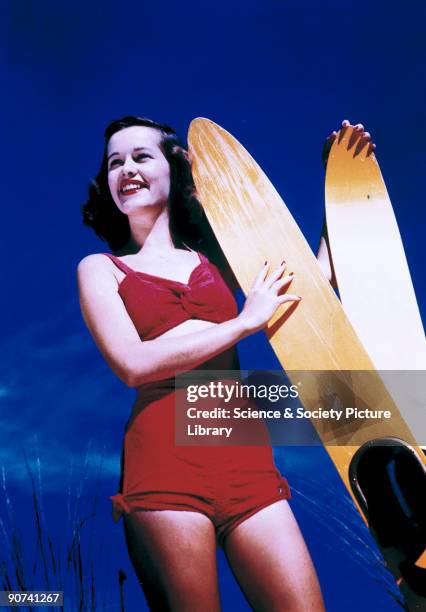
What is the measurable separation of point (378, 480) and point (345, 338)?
0.58 metres

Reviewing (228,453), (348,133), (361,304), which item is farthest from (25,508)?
(348,133)

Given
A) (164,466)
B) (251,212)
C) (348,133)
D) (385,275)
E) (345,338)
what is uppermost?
(348,133)

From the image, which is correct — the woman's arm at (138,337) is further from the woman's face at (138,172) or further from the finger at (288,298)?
the woman's face at (138,172)

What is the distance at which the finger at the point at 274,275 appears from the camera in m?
3.09

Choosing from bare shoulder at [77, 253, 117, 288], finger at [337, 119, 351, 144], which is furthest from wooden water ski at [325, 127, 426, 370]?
bare shoulder at [77, 253, 117, 288]

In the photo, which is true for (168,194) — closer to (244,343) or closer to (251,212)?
(251,212)

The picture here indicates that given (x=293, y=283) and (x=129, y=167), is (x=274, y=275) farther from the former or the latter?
(x=129, y=167)

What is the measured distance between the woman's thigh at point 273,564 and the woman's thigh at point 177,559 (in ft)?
0.34

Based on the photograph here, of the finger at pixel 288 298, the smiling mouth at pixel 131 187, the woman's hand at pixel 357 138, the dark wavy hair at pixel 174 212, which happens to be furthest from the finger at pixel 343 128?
the smiling mouth at pixel 131 187

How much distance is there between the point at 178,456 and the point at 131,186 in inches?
46.7

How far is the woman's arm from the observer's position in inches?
112

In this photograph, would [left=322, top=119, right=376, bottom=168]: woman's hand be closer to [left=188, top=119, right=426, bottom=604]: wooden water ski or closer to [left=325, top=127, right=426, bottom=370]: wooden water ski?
[left=325, top=127, right=426, bottom=370]: wooden water ski

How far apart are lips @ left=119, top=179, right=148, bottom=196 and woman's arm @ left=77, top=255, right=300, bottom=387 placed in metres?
0.35

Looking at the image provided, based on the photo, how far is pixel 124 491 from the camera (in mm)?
2809
